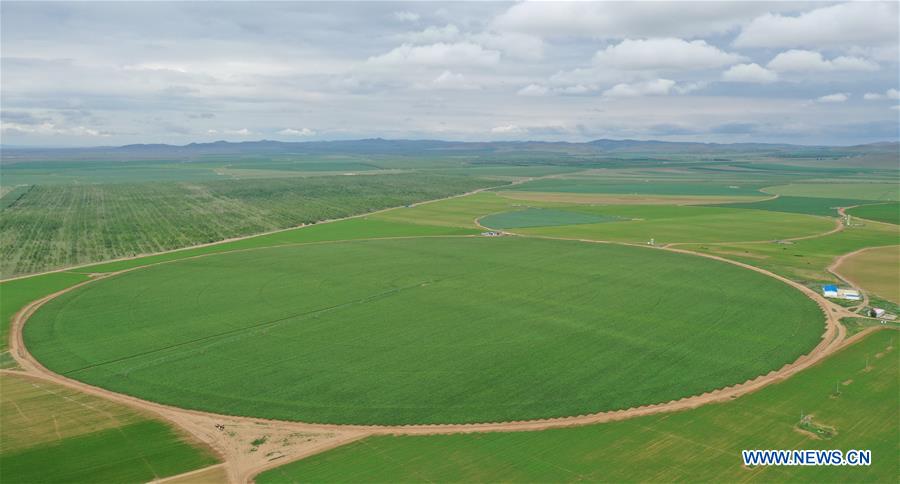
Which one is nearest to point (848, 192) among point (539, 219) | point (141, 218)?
point (539, 219)

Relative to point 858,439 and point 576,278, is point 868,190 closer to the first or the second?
point 576,278

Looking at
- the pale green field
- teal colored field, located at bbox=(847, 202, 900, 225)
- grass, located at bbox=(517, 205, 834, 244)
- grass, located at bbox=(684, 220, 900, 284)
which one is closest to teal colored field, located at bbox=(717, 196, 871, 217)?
teal colored field, located at bbox=(847, 202, 900, 225)

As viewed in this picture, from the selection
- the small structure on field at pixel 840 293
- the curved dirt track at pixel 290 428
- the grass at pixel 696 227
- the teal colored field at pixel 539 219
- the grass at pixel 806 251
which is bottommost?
the curved dirt track at pixel 290 428

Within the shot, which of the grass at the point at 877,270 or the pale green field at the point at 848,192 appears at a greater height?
the pale green field at the point at 848,192

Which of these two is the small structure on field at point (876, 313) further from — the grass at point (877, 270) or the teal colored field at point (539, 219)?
the teal colored field at point (539, 219)

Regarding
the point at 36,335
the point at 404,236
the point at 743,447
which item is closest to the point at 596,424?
the point at 743,447

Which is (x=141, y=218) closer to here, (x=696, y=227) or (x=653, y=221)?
(x=653, y=221)

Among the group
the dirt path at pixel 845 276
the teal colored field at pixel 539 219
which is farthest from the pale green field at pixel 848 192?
the dirt path at pixel 845 276
